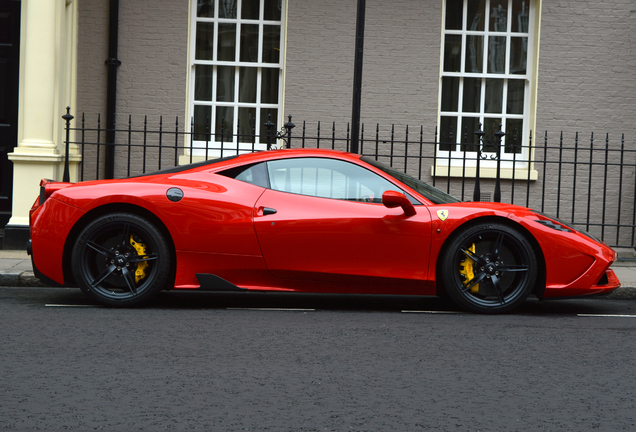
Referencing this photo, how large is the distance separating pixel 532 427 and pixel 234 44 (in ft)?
29.6

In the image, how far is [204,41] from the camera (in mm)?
11516

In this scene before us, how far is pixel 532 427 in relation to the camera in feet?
11.6

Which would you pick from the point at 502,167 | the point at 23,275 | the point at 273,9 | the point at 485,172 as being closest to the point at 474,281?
the point at 23,275

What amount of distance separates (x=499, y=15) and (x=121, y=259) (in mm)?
7632

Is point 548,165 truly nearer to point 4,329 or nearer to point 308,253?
point 308,253

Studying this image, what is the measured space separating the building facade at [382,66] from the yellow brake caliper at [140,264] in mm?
5057

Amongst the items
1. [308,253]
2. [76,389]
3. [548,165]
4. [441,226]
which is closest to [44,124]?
[308,253]

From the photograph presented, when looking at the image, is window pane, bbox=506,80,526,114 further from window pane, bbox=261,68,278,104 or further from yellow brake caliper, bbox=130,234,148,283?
yellow brake caliper, bbox=130,234,148,283

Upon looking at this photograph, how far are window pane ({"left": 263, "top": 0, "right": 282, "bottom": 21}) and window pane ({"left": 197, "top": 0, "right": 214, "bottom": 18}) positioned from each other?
2.57ft

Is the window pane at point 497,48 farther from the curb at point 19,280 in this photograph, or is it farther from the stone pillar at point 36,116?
the curb at point 19,280

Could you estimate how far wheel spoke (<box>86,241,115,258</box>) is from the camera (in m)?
6.21

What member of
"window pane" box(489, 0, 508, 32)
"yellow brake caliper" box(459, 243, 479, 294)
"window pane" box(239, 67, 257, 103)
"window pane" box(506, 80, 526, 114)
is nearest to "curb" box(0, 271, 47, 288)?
"yellow brake caliper" box(459, 243, 479, 294)

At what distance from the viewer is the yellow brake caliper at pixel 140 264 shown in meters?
6.23

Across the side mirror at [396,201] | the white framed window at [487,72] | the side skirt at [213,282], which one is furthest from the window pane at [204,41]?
the side mirror at [396,201]
